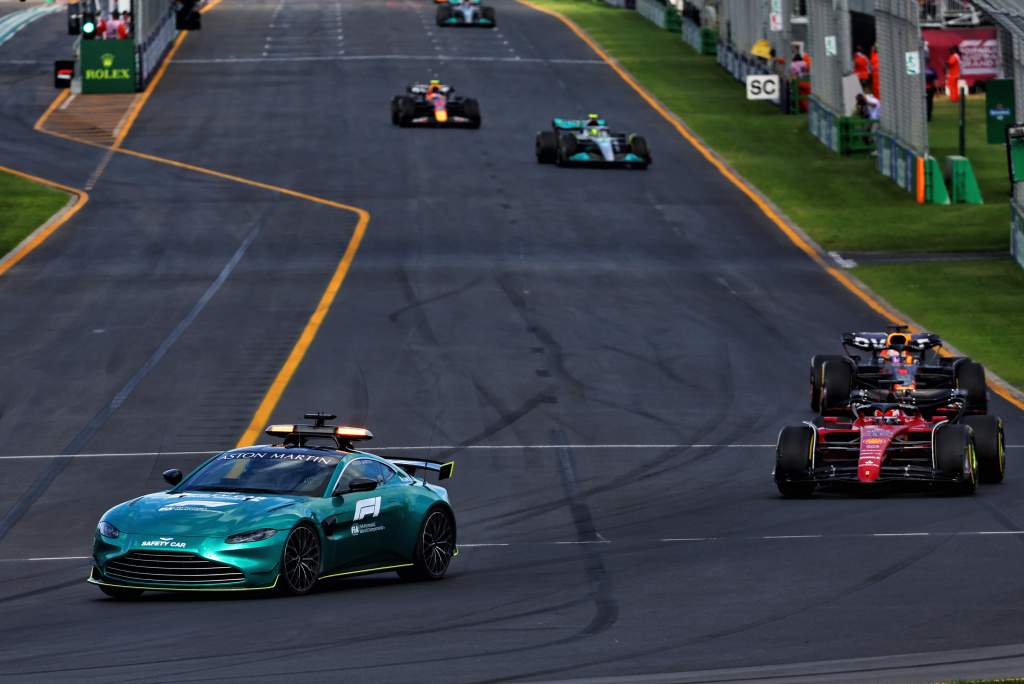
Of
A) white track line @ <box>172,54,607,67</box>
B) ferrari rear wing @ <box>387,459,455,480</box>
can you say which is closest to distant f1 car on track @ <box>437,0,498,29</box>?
white track line @ <box>172,54,607,67</box>

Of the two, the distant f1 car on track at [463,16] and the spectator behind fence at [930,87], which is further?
the distant f1 car on track at [463,16]

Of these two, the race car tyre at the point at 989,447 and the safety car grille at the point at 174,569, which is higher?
the safety car grille at the point at 174,569

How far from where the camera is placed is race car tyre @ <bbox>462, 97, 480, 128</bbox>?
61938 mm

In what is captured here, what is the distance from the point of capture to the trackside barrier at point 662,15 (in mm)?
93562

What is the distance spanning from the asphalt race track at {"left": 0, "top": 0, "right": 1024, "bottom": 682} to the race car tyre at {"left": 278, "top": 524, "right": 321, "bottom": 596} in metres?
0.19

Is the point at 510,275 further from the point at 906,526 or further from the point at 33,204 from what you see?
the point at 906,526

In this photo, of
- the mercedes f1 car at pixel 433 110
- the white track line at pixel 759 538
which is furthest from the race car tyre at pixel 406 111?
the white track line at pixel 759 538

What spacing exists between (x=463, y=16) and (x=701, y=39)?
11837 millimetres

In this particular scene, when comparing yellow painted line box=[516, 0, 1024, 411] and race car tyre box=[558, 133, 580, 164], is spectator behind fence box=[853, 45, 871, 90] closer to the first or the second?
yellow painted line box=[516, 0, 1024, 411]

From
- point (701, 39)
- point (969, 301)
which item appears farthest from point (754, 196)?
point (701, 39)

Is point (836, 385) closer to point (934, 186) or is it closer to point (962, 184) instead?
point (934, 186)

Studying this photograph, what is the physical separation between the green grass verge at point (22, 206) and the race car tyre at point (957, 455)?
27406 mm

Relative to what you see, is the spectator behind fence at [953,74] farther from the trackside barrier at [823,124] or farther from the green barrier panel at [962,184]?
the green barrier panel at [962,184]

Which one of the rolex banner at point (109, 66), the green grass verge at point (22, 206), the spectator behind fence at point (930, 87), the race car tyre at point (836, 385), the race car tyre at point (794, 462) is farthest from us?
the rolex banner at point (109, 66)
